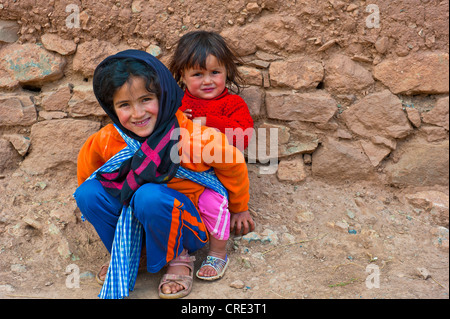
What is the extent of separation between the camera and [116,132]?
2168 millimetres

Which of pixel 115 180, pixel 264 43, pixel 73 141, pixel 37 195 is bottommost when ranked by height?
pixel 37 195

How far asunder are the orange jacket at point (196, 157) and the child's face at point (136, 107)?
0.16 m

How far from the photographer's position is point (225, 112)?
2334 millimetres

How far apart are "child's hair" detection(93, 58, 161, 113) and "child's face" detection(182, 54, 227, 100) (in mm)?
365

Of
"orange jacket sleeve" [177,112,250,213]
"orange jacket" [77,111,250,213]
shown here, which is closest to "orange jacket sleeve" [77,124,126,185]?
"orange jacket" [77,111,250,213]

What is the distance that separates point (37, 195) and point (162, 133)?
43.1 inches

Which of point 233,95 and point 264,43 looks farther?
point 264,43

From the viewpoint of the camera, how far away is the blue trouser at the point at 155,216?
6.26 ft

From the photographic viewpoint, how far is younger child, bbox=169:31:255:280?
2.16 meters

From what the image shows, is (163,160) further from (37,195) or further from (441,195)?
(441,195)

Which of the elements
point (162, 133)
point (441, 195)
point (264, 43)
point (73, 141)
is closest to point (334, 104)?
point (264, 43)

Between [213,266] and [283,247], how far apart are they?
0.40m

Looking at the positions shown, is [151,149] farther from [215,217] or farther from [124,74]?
[215,217]

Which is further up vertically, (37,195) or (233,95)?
(233,95)
